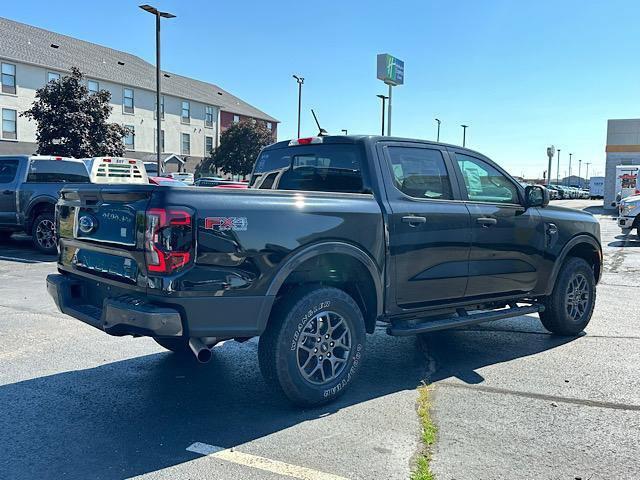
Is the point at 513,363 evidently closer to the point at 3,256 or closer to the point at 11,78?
the point at 3,256

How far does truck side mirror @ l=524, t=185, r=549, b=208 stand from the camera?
5.76m

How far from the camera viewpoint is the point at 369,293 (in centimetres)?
459

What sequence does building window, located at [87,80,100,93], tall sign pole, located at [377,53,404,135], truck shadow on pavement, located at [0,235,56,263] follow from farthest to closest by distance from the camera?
building window, located at [87,80,100,93] < tall sign pole, located at [377,53,404,135] < truck shadow on pavement, located at [0,235,56,263]

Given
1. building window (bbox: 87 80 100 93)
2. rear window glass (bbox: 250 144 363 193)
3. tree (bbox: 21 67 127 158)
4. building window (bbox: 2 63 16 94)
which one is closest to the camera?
rear window glass (bbox: 250 144 363 193)

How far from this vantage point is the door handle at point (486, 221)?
525 cm

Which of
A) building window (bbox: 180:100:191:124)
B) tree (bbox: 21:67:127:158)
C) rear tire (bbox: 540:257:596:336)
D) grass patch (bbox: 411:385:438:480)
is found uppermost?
building window (bbox: 180:100:191:124)

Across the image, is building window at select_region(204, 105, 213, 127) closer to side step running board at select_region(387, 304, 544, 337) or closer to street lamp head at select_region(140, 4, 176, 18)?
street lamp head at select_region(140, 4, 176, 18)

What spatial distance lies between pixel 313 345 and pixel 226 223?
1.14 m

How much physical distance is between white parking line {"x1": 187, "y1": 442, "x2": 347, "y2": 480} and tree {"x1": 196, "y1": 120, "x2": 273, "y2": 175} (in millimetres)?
45014

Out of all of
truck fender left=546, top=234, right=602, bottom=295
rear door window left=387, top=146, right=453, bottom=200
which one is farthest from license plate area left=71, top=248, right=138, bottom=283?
truck fender left=546, top=234, right=602, bottom=295

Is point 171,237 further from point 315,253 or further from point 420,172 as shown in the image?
point 420,172

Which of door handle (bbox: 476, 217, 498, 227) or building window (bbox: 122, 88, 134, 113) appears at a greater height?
building window (bbox: 122, 88, 134, 113)

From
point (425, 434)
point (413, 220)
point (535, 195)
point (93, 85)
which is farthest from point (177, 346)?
point (93, 85)

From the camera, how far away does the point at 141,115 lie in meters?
44.6
